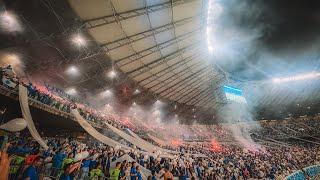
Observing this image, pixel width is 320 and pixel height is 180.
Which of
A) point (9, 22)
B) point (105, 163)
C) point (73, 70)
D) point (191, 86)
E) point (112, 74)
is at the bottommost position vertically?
point (105, 163)

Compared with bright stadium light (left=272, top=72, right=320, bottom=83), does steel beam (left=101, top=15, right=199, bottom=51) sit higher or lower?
lower

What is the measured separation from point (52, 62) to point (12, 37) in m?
3.76

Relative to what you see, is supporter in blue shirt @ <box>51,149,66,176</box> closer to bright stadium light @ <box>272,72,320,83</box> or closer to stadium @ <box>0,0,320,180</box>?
stadium @ <box>0,0,320,180</box>

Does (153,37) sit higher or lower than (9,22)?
higher

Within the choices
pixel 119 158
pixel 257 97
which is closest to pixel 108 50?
pixel 119 158

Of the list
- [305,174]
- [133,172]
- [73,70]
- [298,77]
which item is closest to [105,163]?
[133,172]

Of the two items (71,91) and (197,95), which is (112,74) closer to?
(71,91)

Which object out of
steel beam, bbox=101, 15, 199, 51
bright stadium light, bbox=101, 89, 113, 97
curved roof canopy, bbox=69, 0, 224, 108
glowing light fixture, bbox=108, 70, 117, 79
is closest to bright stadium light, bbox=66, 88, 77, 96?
bright stadium light, bbox=101, 89, 113, 97

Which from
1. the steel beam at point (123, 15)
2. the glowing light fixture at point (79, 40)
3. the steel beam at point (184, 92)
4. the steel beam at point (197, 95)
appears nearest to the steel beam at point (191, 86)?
the steel beam at point (184, 92)

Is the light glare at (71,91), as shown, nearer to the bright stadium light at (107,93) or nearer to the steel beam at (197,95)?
the bright stadium light at (107,93)

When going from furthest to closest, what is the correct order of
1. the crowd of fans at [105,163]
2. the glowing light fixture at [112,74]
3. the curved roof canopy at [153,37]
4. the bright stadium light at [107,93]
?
the bright stadium light at [107,93] → the glowing light fixture at [112,74] → the curved roof canopy at [153,37] → the crowd of fans at [105,163]

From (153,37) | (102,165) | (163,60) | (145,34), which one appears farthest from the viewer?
(163,60)

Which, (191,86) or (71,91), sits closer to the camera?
(71,91)

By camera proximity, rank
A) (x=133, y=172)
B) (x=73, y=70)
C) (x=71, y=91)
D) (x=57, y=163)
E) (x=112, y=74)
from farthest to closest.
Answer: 1. (x=71, y=91)
2. (x=112, y=74)
3. (x=73, y=70)
4. (x=133, y=172)
5. (x=57, y=163)
